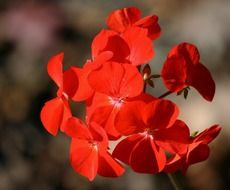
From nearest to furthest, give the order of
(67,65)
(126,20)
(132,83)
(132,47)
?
(132,83) → (132,47) → (126,20) → (67,65)

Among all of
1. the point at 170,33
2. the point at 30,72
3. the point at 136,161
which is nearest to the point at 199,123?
the point at 170,33

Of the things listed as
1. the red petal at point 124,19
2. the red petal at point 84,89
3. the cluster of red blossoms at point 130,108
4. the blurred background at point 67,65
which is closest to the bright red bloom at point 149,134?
the cluster of red blossoms at point 130,108

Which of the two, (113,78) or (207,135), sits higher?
(113,78)

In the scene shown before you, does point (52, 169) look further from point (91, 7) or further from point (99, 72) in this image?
point (99, 72)

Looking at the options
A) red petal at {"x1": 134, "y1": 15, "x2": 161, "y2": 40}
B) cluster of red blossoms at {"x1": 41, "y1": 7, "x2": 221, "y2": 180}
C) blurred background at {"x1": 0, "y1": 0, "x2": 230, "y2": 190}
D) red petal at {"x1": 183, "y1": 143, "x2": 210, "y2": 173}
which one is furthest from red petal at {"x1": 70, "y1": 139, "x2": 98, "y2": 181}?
blurred background at {"x1": 0, "y1": 0, "x2": 230, "y2": 190}

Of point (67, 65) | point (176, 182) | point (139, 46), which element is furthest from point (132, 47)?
point (67, 65)

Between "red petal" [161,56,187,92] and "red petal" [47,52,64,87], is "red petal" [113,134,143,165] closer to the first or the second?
"red petal" [161,56,187,92]

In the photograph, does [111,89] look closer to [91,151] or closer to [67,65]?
[91,151]
